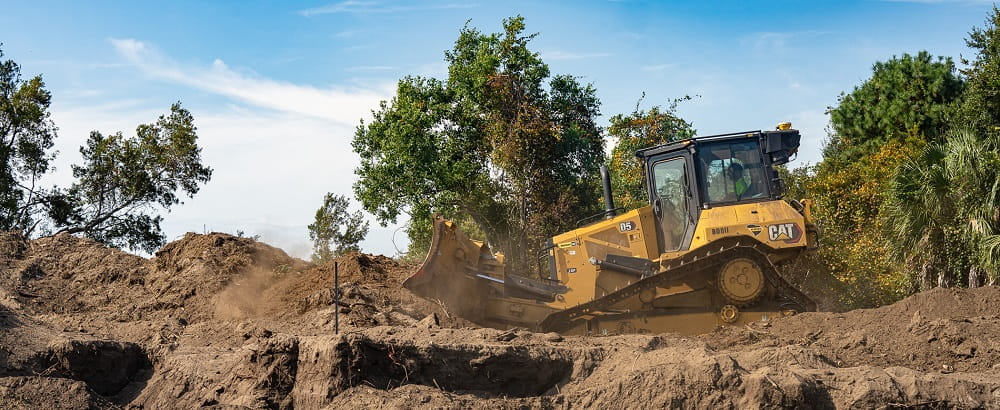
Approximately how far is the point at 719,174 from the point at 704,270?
4.74 ft

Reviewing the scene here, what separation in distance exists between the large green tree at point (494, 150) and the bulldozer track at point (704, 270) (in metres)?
10.8

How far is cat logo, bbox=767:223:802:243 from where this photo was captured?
Answer: 1198cm

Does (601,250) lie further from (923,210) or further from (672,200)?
(923,210)

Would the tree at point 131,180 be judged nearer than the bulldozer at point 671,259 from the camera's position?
No

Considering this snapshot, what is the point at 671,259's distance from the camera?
12.4m

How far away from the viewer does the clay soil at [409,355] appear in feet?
24.3

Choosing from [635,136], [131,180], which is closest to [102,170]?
[131,180]

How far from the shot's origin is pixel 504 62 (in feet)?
79.7

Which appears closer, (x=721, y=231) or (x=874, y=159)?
(x=721, y=231)

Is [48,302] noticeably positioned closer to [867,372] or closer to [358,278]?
[358,278]

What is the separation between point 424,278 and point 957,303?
23.6 ft

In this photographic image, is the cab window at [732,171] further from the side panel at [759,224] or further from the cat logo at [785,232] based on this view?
the cat logo at [785,232]

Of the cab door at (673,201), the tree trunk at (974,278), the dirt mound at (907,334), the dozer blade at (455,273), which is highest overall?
the cab door at (673,201)

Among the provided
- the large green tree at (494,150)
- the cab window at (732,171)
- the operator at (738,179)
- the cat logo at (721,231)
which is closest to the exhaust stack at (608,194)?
the cab window at (732,171)
